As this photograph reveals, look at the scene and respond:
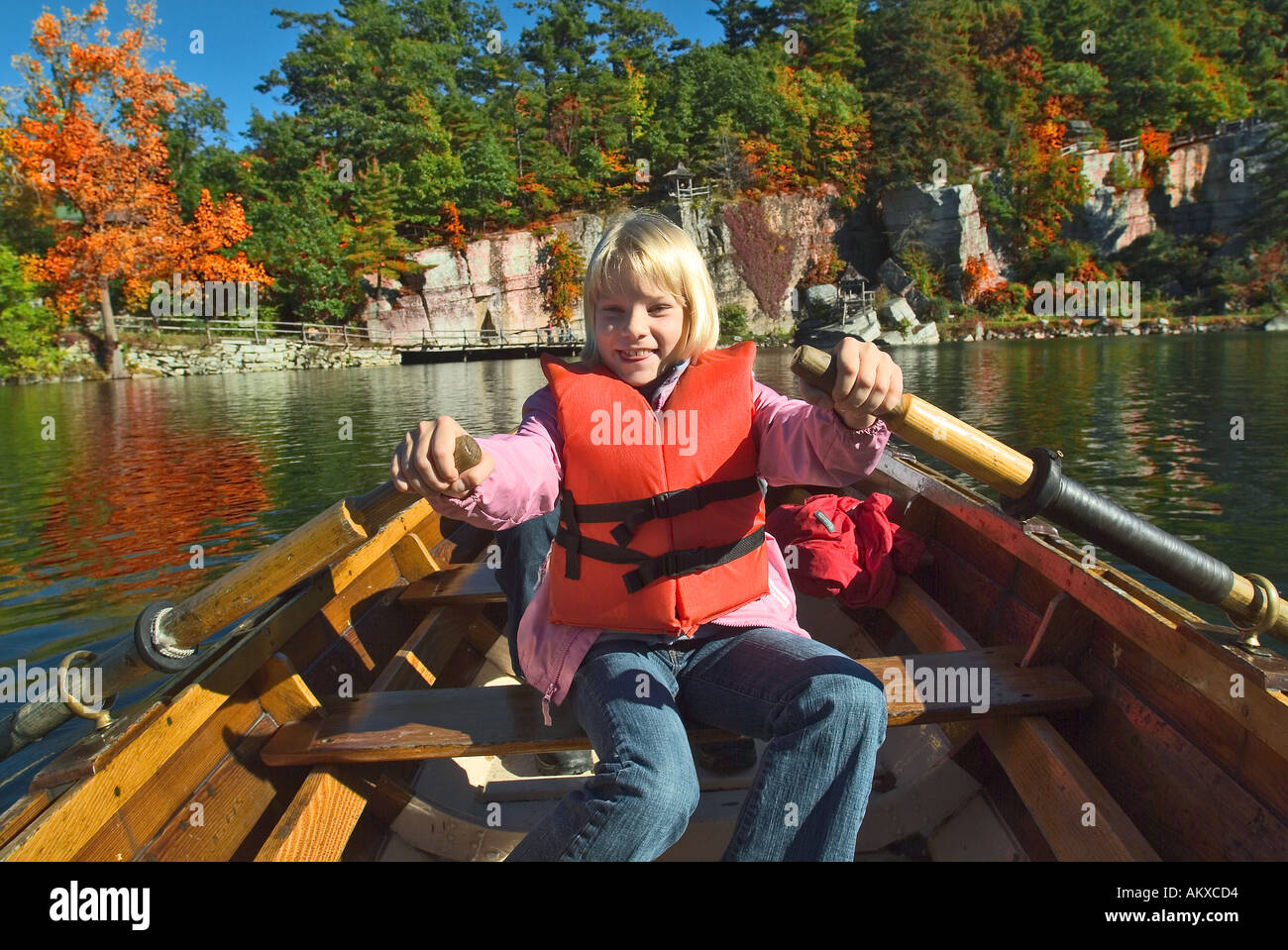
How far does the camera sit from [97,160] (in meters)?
26.1

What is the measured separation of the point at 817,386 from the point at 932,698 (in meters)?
1.09

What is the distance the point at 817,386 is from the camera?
1723mm

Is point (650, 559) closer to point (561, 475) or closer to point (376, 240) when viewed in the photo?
point (561, 475)

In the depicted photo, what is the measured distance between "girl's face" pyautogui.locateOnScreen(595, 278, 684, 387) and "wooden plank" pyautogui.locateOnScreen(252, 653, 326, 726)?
1.34 m

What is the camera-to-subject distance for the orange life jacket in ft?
6.49

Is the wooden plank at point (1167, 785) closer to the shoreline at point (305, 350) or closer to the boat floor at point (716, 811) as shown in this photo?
the boat floor at point (716, 811)

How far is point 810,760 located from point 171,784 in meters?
1.55

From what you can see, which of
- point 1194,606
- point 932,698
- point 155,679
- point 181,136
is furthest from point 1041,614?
point 181,136

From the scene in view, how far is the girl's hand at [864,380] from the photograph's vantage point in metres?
1.62

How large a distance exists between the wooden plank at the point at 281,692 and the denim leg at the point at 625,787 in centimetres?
102

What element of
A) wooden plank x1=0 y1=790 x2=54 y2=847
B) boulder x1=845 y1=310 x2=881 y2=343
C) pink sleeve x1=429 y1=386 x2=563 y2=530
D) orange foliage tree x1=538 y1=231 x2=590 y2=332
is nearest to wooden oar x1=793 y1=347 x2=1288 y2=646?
pink sleeve x1=429 y1=386 x2=563 y2=530

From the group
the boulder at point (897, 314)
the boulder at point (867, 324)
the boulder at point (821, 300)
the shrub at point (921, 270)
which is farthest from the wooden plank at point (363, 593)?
the shrub at point (921, 270)

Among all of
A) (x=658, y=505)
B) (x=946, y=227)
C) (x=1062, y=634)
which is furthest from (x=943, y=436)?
(x=946, y=227)
